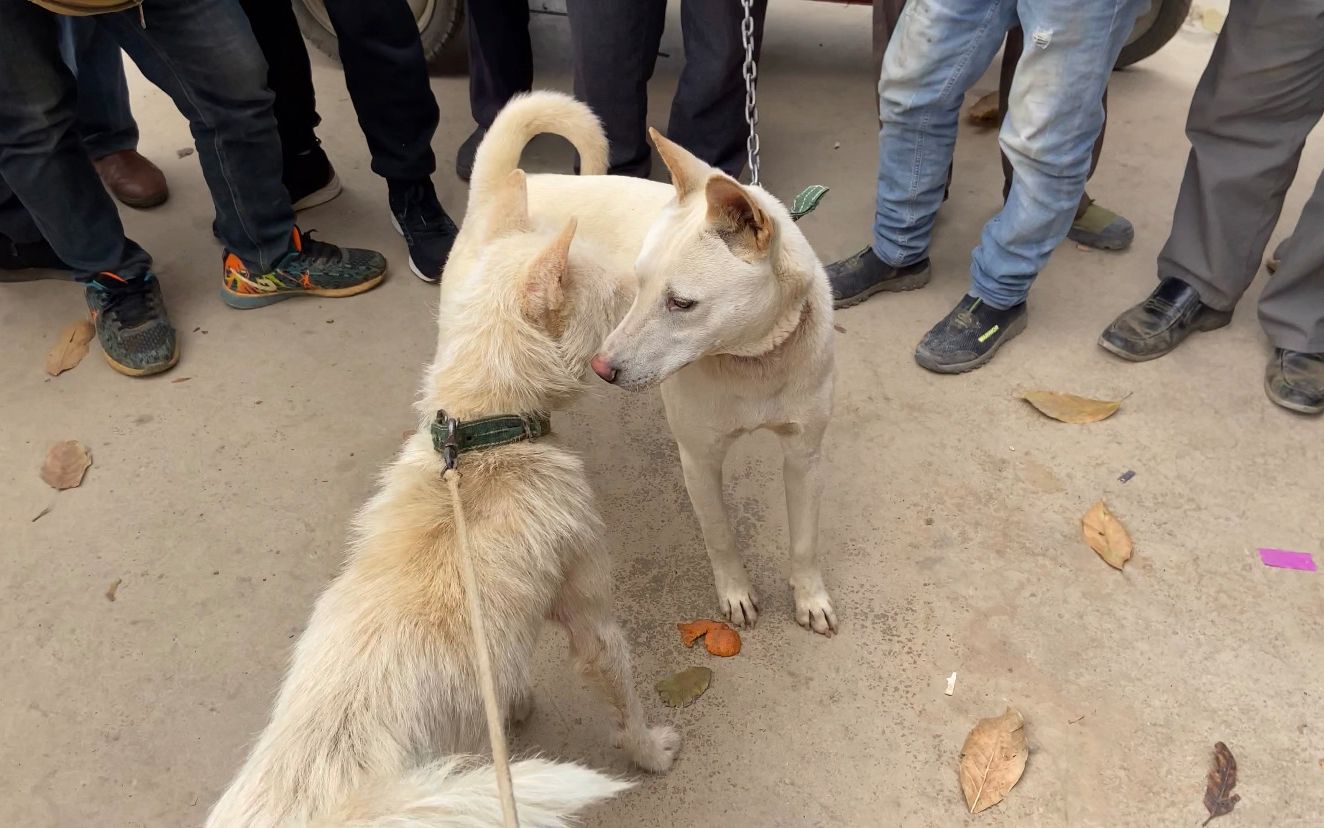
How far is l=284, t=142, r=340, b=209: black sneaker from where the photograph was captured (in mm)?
3465

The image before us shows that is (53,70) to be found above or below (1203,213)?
above

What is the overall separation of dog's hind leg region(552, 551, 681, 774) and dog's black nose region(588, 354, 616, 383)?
0.37 m

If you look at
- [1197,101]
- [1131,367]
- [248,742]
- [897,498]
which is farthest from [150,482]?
[1197,101]

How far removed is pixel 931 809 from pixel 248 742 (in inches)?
60.5

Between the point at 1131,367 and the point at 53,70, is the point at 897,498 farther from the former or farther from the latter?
the point at 53,70

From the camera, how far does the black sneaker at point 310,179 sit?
3.46 m

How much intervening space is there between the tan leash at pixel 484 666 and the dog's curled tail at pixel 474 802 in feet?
0.09

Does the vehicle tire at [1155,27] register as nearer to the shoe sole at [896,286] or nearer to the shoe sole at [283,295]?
the shoe sole at [896,286]

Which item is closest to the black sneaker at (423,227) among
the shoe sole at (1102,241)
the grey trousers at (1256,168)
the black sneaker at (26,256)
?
the black sneaker at (26,256)

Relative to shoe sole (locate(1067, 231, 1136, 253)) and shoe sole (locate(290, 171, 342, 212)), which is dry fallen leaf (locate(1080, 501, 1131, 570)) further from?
shoe sole (locate(290, 171, 342, 212))

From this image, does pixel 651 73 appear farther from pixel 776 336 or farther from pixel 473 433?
pixel 473 433

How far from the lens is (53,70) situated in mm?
2438

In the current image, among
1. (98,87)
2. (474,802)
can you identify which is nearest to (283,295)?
(98,87)

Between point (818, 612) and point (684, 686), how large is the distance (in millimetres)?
379
